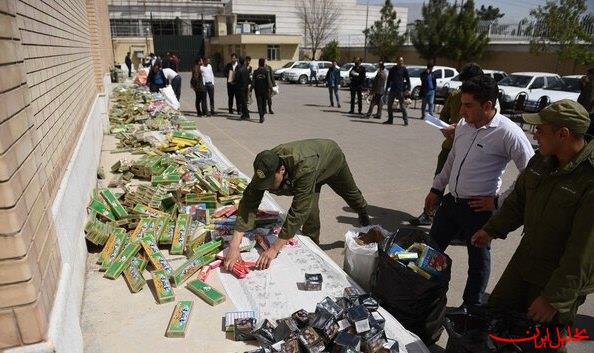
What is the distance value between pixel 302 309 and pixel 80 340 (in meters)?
1.47

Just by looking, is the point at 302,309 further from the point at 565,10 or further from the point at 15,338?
the point at 565,10

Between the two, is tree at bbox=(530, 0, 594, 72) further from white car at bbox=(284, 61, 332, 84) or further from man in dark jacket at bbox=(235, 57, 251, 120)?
man in dark jacket at bbox=(235, 57, 251, 120)

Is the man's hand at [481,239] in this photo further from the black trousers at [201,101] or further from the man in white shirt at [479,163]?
the black trousers at [201,101]

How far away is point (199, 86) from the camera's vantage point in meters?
14.0

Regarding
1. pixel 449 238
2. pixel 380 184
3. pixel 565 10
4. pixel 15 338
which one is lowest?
pixel 380 184

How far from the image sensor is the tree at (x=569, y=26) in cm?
1911

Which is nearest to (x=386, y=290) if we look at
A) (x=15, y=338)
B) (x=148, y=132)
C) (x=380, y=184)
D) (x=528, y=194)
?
(x=528, y=194)

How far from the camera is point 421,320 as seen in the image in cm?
305

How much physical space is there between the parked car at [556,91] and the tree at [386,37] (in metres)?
22.3

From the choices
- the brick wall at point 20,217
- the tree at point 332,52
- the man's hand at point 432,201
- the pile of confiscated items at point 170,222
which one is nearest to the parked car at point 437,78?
the pile of confiscated items at point 170,222

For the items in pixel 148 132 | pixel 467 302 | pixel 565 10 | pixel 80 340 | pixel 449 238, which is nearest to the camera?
pixel 80 340

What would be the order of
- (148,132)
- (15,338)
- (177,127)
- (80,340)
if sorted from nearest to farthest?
1. (15,338)
2. (80,340)
3. (148,132)
4. (177,127)

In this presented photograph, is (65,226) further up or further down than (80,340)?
further up

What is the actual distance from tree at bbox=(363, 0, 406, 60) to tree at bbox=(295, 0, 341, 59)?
7200 mm
